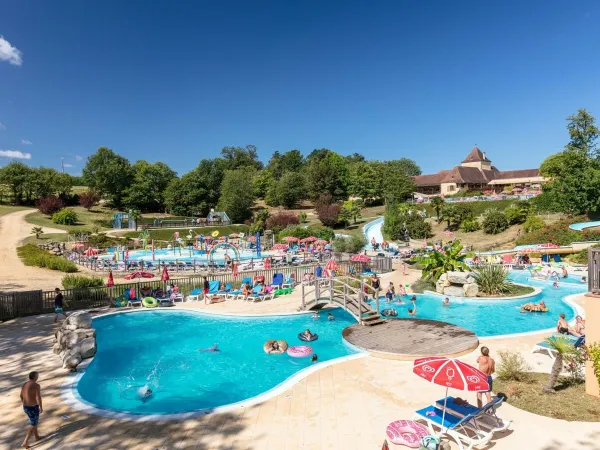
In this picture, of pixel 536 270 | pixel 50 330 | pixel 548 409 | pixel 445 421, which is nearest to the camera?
pixel 445 421

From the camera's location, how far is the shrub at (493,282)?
73.5 feet

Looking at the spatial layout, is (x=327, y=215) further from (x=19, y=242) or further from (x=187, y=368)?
(x=187, y=368)

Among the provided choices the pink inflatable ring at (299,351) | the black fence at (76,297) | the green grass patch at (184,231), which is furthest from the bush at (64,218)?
the pink inflatable ring at (299,351)

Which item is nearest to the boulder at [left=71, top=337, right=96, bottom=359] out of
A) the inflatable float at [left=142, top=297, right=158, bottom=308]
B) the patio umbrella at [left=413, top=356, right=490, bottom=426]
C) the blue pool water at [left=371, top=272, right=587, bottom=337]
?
the inflatable float at [left=142, top=297, right=158, bottom=308]

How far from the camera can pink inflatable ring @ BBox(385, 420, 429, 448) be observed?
7639 mm

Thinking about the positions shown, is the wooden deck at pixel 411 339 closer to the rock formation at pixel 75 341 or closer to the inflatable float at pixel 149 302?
the rock formation at pixel 75 341

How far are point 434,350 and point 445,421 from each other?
568cm

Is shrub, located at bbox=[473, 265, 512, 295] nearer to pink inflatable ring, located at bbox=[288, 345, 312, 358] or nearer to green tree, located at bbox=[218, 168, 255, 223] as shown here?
pink inflatable ring, located at bbox=[288, 345, 312, 358]

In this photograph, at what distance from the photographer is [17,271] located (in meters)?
31.6

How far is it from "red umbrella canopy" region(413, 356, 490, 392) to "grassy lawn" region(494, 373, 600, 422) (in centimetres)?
269

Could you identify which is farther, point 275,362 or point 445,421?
point 275,362

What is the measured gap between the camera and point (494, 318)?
18.9 metres

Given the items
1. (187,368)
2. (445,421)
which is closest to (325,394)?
(445,421)

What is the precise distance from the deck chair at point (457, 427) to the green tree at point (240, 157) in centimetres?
11794
